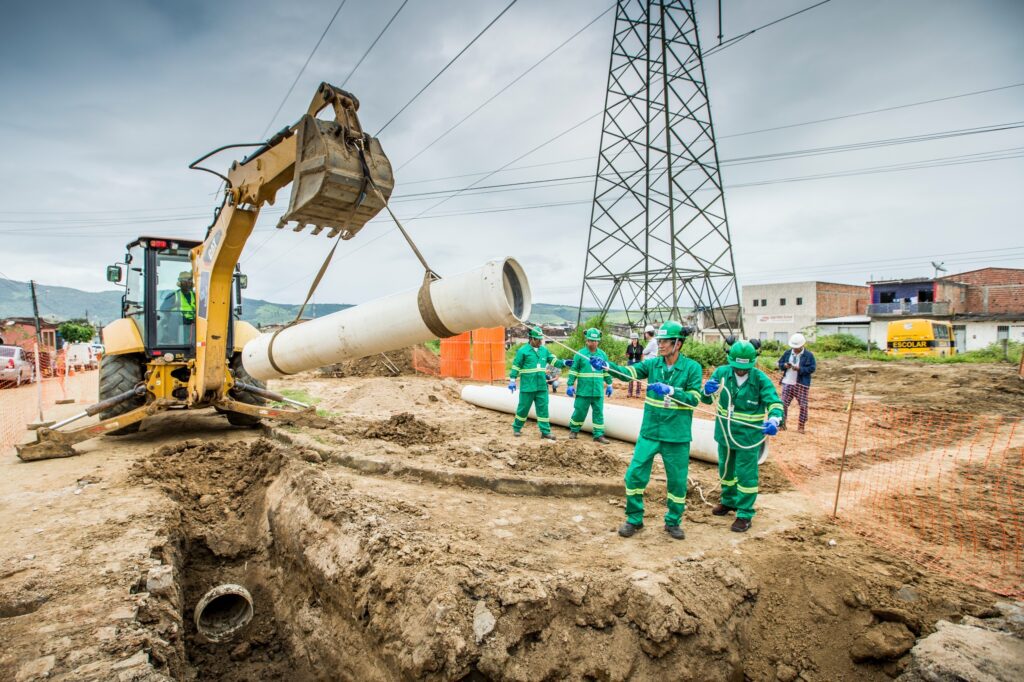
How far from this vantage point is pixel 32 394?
51.4 feet

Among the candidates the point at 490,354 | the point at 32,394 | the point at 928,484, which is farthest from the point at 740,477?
the point at 32,394

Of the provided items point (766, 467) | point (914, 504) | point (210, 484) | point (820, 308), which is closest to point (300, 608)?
point (210, 484)

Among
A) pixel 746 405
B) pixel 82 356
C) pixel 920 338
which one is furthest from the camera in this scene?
pixel 82 356

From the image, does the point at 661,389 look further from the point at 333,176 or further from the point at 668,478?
the point at 333,176

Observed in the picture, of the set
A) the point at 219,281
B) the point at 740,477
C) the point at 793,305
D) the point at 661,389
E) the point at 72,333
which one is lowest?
the point at 740,477

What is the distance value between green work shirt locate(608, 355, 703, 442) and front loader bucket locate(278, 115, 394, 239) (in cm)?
286

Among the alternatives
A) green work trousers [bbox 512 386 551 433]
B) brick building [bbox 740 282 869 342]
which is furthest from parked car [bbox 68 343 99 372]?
brick building [bbox 740 282 869 342]

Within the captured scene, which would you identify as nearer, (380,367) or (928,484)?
(928,484)

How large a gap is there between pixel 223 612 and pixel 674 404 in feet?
13.2

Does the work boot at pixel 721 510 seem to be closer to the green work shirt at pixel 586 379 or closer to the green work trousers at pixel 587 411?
the green work shirt at pixel 586 379

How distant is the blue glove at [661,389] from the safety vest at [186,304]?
661cm

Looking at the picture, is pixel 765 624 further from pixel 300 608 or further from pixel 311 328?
pixel 311 328

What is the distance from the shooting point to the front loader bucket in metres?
4.22

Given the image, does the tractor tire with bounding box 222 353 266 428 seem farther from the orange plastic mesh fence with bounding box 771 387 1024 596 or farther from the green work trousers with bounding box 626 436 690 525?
A: the orange plastic mesh fence with bounding box 771 387 1024 596
